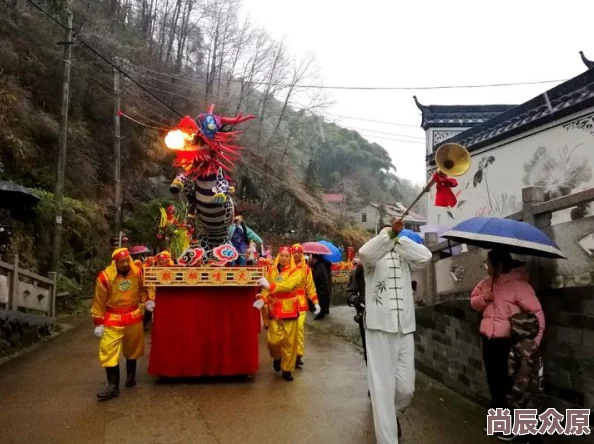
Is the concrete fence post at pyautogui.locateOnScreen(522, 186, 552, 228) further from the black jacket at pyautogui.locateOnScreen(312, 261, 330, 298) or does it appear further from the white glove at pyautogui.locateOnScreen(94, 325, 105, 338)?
the black jacket at pyautogui.locateOnScreen(312, 261, 330, 298)

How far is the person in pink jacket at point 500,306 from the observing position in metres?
3.90

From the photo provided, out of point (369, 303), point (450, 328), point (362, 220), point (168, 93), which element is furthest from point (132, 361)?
point (362, 220)

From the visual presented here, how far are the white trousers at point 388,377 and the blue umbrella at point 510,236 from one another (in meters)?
0.96

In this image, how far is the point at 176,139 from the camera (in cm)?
603

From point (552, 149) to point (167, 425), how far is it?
5.75 m

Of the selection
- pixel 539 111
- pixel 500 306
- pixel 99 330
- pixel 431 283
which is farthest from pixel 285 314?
pixel 539 111

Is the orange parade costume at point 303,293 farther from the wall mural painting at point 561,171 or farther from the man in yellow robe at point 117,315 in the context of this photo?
the wall mural painting at point 561,171

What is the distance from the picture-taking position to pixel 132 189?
20.8 m

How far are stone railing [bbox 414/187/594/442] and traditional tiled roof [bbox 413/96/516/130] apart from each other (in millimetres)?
5467

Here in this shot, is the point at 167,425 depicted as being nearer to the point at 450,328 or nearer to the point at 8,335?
the point at 450,328

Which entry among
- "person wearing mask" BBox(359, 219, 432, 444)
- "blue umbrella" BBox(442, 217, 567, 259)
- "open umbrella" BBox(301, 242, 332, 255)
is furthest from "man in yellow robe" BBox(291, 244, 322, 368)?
"open umbrella" BBox(301, 242, 332, 255)

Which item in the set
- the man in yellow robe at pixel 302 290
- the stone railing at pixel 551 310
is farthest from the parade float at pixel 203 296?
the stone railing at pixel 551 310

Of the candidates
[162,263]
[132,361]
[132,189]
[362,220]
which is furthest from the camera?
[362,220]

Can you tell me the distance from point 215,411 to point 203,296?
1.59 metres
